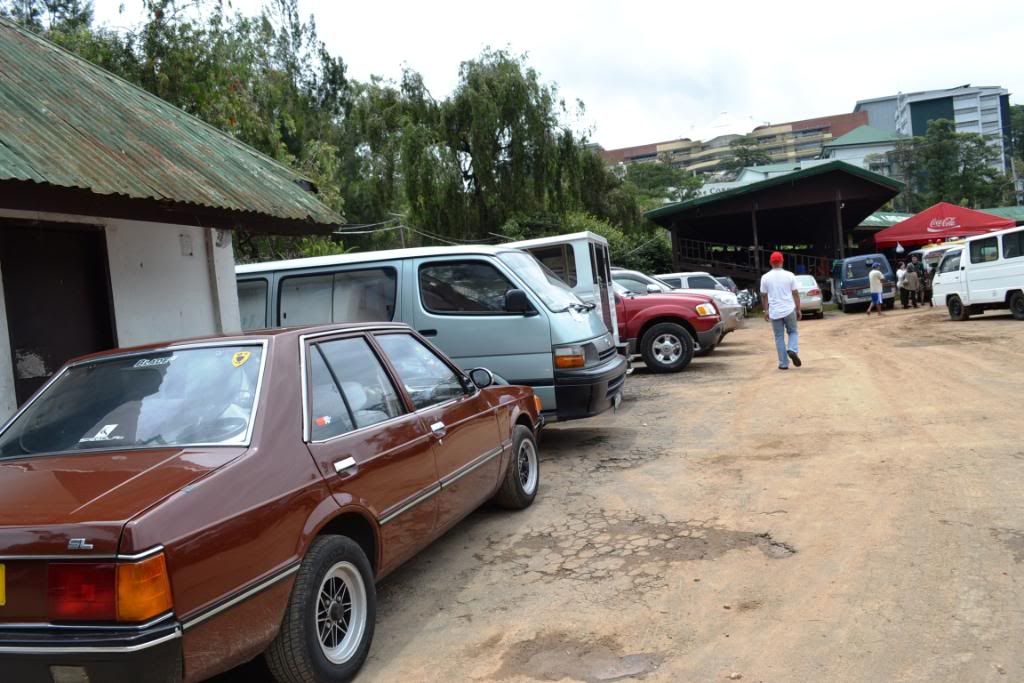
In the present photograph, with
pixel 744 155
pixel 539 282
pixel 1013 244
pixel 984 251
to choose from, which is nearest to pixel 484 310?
pixel 539 282

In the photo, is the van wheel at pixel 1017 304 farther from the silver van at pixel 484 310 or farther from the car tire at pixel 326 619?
the car tire at pixel 326 619

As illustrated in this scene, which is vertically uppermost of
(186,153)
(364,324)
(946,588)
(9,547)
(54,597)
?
(186,153)

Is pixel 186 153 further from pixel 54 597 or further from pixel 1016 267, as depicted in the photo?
pixel 1016 267

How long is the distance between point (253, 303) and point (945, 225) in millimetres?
30110

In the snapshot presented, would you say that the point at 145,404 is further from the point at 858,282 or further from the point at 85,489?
the point at 858,282

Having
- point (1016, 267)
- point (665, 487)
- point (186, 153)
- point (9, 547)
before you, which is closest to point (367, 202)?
point (1016, 267)

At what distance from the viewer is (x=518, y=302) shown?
738 centimetres

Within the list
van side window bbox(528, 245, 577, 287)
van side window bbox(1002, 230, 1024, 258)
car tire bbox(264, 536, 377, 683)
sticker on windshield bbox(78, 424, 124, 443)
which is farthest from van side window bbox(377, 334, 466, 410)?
van side window bbox(1002, 230, 1024, 258)

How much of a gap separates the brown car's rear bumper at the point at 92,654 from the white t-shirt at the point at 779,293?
10.7m

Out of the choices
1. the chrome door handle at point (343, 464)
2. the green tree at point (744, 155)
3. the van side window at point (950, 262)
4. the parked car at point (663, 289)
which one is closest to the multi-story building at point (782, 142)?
the green tree at point (744, 155)

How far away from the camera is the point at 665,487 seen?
602 centimetres

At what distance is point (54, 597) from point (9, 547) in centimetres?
22

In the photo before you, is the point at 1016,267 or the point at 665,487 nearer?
the point at 665,487

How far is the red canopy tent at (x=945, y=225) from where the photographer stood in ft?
102
